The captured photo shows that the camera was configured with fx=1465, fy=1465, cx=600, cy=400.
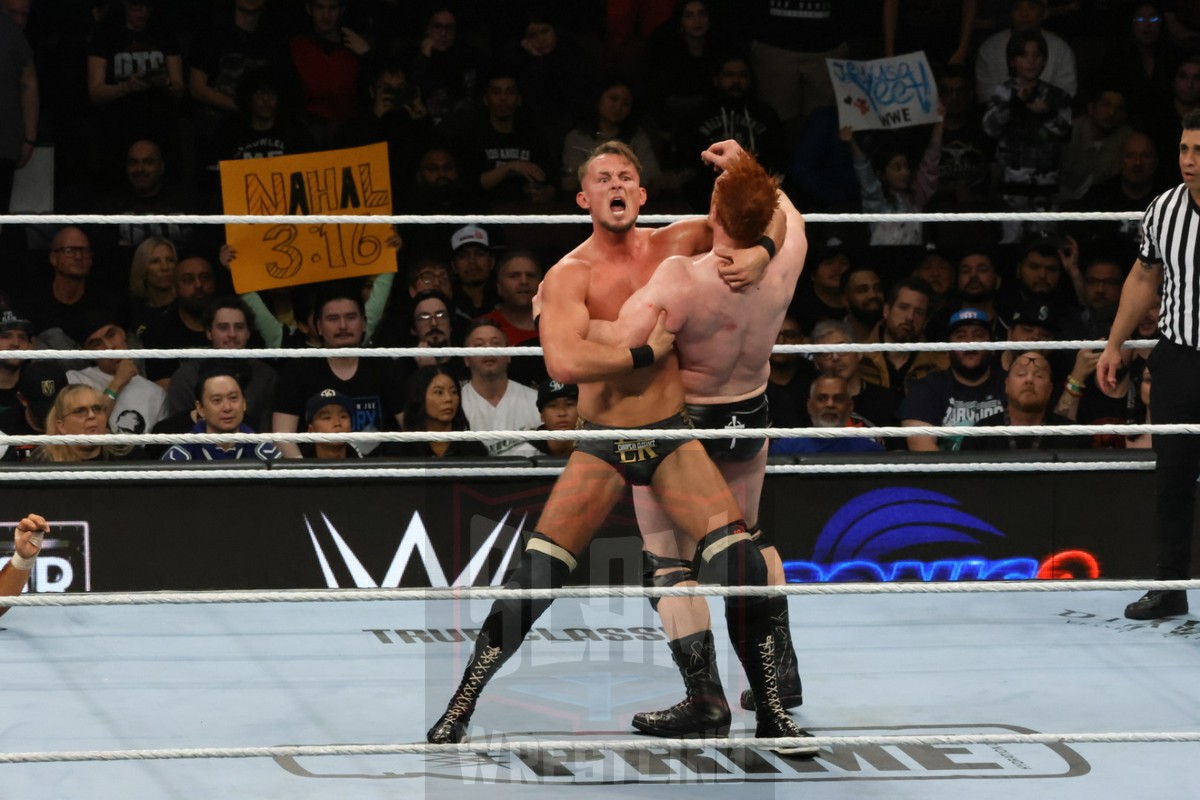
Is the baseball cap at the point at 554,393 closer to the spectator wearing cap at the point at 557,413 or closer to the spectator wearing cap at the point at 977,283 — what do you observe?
the spectator wearing cap at the point at 557,413

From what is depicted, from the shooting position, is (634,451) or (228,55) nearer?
(634,451)

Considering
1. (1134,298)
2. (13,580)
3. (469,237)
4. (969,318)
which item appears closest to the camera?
(13,580)

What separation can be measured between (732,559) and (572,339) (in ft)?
1.74

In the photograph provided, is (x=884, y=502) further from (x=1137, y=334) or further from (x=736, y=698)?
(x=1137, y=334)

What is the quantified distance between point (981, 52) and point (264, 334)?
11.1 feet

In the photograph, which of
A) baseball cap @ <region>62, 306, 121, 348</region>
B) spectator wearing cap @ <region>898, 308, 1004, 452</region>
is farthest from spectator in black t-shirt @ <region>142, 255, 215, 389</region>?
spectator wearing cap @ <region>898, 308, 1004, 452</region>

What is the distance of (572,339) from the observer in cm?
281

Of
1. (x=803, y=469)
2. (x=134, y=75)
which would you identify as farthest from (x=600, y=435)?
(x=134, y=75)

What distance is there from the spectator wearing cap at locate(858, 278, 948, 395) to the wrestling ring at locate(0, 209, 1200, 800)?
3.52 feet

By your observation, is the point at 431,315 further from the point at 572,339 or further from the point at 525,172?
the point at 572,339

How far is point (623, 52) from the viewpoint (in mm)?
6371

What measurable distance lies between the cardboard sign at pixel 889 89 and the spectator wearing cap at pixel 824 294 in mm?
841

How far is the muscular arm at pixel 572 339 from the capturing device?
2.76 metres

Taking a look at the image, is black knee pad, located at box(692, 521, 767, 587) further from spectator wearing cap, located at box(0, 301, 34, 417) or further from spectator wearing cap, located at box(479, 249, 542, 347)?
spectator wearing cap, located at box(0, 301, 34, 417)
